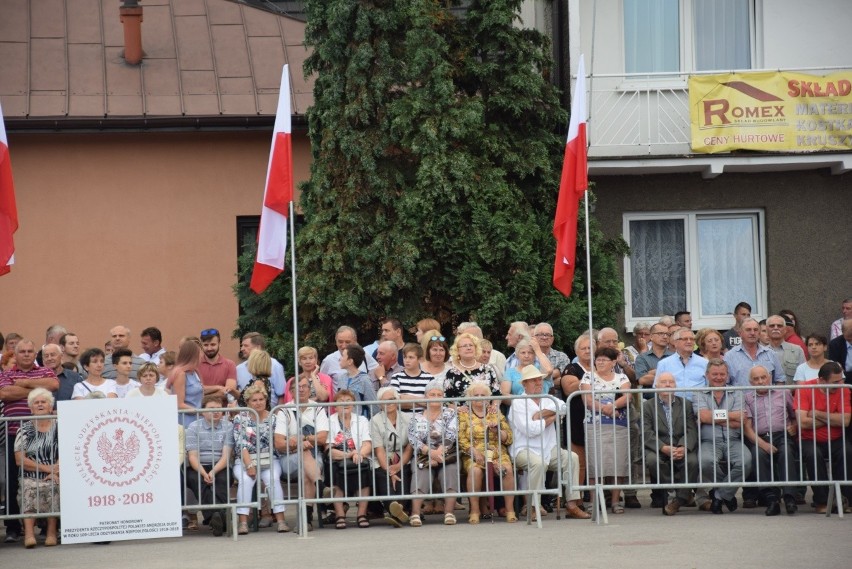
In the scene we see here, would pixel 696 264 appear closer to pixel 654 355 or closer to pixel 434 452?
pixel 654 355

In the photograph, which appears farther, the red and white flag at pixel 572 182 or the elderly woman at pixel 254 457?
the red and white flag at pixel 572 182

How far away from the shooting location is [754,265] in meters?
19.5

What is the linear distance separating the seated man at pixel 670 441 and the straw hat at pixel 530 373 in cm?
104

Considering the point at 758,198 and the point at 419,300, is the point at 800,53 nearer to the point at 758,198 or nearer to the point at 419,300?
the point at 758,198

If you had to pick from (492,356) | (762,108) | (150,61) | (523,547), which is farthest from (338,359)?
(150,61)

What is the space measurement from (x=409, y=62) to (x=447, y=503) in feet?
21.8

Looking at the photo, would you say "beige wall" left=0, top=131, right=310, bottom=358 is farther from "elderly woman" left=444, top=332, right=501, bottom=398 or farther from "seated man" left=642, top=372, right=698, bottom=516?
"seated man" left=642, top=372, right=698, bottom=516

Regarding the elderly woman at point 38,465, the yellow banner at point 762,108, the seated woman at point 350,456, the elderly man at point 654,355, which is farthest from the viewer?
the yellow banner at point 762,108

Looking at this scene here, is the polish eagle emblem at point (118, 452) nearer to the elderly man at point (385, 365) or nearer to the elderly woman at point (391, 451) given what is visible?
the elderly woman at point (391, 451)

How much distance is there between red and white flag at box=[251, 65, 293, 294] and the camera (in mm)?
12492

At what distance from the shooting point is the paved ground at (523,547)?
10234 mm

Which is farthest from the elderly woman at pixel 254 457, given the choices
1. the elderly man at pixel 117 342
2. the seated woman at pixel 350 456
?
the elderly man at pixel 117 342

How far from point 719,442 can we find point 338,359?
4.31 m

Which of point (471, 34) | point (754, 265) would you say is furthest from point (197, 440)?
point (754, 265)
